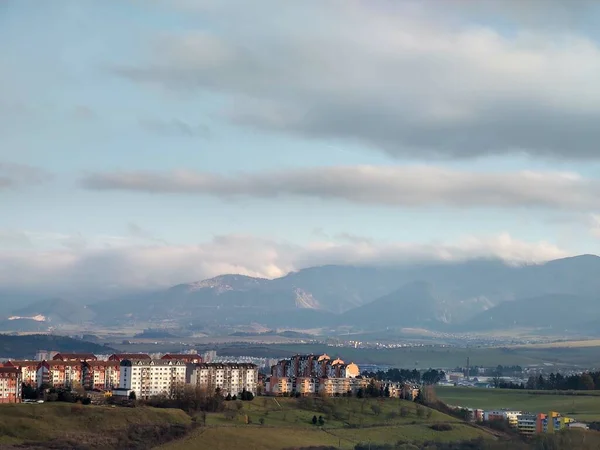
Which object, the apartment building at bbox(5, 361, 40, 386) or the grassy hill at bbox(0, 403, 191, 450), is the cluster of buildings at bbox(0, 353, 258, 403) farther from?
the grassy hill at bbox(0, 403, 191, 450)

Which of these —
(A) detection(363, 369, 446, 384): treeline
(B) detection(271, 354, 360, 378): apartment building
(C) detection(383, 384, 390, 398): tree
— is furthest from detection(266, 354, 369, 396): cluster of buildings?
(A) detection(363, 369, 446, 384): treeline

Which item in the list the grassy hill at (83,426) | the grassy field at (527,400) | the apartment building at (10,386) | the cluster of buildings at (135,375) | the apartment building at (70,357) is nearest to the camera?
the grassy hill at (83,426)

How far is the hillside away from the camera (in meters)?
146

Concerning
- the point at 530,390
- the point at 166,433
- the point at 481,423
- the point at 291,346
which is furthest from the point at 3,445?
the point at 291,346

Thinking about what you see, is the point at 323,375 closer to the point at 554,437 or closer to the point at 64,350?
the point at 554,437

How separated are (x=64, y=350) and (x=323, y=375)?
68.8 m

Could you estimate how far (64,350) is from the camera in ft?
499

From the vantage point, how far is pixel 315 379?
85375 mm

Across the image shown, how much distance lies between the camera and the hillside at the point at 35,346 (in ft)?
478

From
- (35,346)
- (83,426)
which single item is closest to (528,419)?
(83,426)

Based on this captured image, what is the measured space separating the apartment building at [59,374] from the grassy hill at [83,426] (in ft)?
47.4

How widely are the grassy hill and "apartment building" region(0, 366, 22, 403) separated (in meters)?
5.97

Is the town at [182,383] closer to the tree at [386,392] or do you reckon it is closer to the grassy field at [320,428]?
the tree at [386,392]

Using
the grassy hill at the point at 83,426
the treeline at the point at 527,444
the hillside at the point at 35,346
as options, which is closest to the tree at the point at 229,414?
the grassy hill at the point at 83,426
